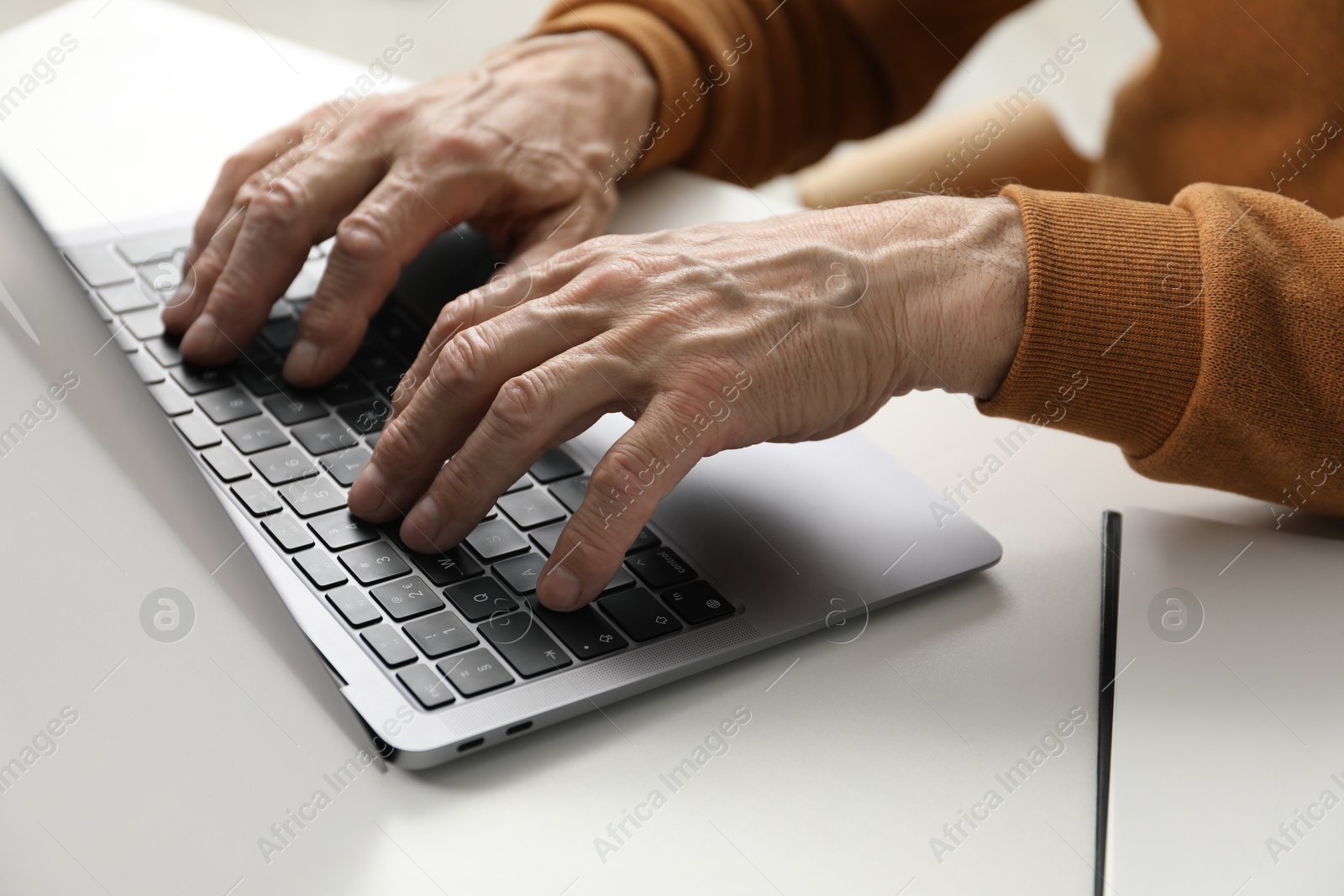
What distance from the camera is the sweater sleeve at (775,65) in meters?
0.98

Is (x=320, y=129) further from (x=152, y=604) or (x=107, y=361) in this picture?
(x=152, y=604)

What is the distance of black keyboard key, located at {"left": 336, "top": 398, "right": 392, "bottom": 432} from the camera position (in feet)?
2.23

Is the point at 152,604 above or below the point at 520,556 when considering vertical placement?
above

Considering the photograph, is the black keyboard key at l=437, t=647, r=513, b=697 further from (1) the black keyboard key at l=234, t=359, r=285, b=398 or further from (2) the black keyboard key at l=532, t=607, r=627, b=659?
(1) the black keyboard key at l=234, t=359, r=285, b=398

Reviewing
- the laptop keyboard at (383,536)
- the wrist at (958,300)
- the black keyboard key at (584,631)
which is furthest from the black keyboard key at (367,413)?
the wrist at (958,300)

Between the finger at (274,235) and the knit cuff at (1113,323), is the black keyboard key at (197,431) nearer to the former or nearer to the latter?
the finger at (274,235)

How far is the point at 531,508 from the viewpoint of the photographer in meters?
0.62

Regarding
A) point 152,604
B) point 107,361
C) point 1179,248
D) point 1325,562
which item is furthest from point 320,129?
point 1325,562

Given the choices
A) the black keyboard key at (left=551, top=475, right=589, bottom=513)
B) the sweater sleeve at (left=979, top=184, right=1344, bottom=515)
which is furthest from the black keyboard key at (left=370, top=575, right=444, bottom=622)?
the sweater sleeve at (left=979, top=184, right=1344, bottom=515)

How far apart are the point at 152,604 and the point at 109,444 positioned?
0.14m

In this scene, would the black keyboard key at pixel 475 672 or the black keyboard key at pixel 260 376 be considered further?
the black keyboard key at pixel 260 376

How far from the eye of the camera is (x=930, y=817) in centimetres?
48

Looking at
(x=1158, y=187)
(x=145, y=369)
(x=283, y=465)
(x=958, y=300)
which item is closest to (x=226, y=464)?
(x=283, y=465)

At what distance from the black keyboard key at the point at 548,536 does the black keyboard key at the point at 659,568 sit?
40 millimetres
